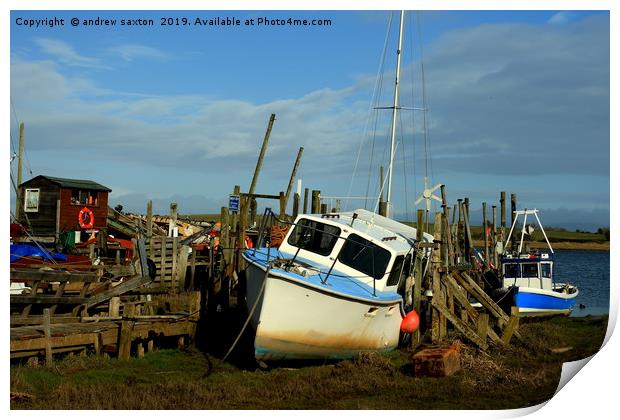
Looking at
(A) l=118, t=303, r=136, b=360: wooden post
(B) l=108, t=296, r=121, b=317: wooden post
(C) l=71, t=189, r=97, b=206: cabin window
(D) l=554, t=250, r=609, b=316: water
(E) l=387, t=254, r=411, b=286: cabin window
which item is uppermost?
(C) l=71, t=189, r=97, b=206: cabin window

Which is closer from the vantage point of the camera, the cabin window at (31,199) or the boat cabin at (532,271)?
the boat cabin at (532,271)

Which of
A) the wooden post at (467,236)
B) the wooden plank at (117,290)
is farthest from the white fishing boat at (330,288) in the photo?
the wooden post at (467,236)

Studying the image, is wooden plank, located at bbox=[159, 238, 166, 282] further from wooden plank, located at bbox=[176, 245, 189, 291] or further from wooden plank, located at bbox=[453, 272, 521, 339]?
wooden plank, located at bbox=[453, 272, 521, 339]

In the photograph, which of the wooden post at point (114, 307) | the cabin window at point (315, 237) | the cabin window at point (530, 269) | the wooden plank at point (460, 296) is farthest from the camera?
the cabin window at point (530, 269)

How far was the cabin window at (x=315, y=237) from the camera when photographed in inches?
641

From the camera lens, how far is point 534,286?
26.5 metres

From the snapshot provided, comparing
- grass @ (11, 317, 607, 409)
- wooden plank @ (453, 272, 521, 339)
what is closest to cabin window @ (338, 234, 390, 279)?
grass @ (11, 317, 607, 409)

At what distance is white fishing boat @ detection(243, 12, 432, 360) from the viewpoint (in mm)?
14031

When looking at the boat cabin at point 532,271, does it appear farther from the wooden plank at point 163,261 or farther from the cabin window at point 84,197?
the cabin window at point 84,197

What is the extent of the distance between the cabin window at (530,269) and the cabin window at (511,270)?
23 cm

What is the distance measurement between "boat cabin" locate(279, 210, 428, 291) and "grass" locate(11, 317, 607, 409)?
1754 mm

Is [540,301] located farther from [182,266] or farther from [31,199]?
[31,199]

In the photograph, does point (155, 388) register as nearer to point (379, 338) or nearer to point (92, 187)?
point (379, 338)
